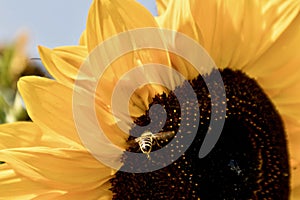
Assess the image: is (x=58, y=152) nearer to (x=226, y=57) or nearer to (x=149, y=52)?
(x=149, y=52)

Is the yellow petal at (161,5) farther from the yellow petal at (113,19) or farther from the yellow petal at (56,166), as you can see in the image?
the yellow petal at (56,166)

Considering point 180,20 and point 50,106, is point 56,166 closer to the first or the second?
point 50,106

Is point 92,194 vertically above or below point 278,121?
below

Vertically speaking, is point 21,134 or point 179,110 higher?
point 179,110

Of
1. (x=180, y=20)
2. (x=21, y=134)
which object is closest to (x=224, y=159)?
(x=180, y=20)

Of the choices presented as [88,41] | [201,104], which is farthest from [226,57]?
[88,41]
